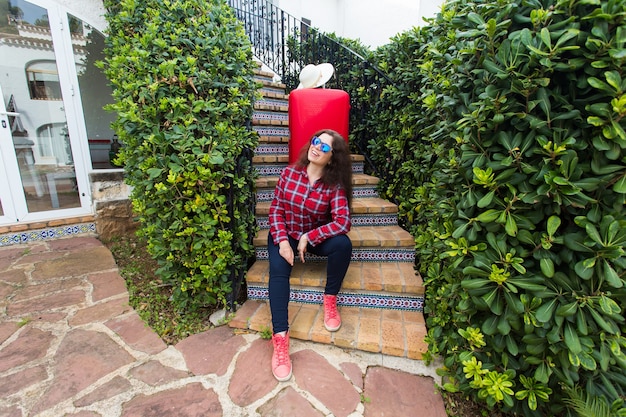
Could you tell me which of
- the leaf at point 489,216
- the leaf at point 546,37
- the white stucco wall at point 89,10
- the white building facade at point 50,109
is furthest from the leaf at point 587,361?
the white stucco wall at point 89,10

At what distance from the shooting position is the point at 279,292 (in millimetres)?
1659

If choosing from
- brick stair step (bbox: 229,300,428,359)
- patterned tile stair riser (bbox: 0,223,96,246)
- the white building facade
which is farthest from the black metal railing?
patterned tile stair riser (bbox: 0,223,96,246)

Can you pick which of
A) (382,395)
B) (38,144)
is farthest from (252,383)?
(38,144)

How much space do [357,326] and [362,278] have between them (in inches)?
13.3

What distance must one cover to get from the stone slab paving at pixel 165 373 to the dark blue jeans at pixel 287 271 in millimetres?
260

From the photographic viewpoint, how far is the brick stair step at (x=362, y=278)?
6.45 feet

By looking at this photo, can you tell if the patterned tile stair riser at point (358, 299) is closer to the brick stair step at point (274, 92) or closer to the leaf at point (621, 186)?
the leaf at point (621, 186)

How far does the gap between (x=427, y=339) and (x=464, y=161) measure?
1018mm

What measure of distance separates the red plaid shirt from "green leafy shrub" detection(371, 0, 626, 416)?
2.16 feet

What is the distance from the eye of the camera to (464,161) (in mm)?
1264

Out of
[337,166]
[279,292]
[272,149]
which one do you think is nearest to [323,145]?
[337,166]

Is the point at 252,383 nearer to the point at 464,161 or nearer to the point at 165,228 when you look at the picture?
the point at 165,228

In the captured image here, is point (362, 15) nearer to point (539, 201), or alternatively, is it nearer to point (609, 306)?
point (539, 201)

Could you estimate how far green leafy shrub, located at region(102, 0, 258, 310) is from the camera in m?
1.66
